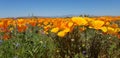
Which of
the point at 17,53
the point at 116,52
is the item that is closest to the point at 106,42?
the point at 116,52

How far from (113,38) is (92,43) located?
4.19 ft

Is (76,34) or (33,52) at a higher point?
(76,34)

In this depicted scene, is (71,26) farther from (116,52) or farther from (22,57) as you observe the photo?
(22,57)

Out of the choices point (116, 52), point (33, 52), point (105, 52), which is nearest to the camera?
point (105, 52)

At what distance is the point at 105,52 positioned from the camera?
361cm

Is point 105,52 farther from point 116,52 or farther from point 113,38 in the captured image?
point 113,38

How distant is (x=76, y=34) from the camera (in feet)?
11.3

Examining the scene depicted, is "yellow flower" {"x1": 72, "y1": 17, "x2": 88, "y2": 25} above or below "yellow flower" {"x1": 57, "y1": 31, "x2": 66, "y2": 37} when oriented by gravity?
above

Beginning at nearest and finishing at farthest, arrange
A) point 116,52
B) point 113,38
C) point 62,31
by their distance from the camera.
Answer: point 62,31
point 116,52
point 113,38

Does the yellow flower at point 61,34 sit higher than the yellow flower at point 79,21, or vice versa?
the yellow flower at point 79,21

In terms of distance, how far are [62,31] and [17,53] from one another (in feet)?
4.41

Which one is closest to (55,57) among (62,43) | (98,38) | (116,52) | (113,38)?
(62,43)

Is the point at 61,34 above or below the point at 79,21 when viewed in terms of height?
below

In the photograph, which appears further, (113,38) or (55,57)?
(113,38)
